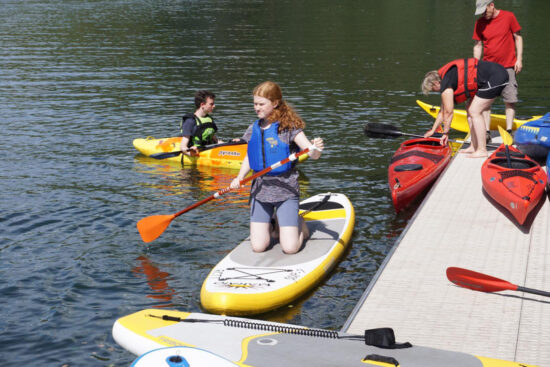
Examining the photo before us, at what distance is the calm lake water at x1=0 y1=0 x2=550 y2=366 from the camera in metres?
6.95

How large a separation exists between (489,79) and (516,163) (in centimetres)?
149

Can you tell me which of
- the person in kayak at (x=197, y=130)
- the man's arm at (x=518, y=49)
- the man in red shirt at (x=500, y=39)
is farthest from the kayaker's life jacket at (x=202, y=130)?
the man's arm at (x=518, y=49)

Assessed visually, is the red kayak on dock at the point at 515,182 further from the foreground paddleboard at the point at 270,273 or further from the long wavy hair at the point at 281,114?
the long wavy hair at the point at 281,114

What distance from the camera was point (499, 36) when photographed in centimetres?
1059

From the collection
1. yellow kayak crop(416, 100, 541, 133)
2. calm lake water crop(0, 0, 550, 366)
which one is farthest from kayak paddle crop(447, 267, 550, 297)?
yellow kayak crop(416, 100, 541, 133)

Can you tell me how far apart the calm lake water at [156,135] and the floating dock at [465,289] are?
0.65 meters

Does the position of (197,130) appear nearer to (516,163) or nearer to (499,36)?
(499,36)

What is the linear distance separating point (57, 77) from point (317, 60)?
8376mm

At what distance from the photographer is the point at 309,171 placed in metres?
11.5

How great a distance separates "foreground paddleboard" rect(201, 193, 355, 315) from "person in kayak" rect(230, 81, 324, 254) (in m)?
0.18

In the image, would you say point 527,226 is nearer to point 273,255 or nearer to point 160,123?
point 273,255

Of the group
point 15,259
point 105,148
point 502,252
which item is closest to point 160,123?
point 105,148

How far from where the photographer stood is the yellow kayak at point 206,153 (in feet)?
37.7

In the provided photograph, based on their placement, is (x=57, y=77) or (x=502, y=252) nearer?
(x=502, y=252)
